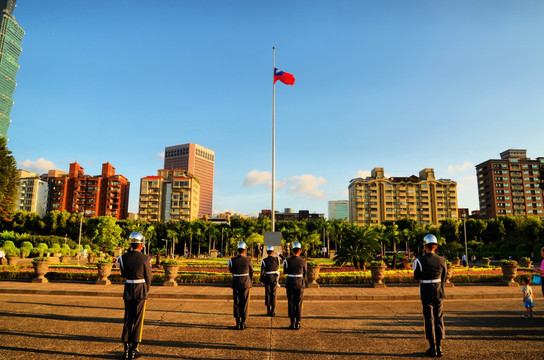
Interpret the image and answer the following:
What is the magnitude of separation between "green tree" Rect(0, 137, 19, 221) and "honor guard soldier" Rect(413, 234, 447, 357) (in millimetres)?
50193

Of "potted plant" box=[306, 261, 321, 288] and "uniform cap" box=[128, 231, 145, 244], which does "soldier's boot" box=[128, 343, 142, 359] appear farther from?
"potted plant" box=[306, 261, 321, 288]

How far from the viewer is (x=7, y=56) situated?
611 ft

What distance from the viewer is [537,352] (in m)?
6.28

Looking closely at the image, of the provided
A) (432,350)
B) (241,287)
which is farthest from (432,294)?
(241,287)

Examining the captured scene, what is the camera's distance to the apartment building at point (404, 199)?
13325 cm

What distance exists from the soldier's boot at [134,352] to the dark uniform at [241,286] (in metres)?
2.65

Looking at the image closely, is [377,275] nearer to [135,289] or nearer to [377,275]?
[377,275]

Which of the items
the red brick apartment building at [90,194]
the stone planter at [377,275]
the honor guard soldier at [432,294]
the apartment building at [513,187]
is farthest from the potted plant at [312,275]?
the apartment building at [513,187]

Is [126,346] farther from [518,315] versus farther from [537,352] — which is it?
[518,315]

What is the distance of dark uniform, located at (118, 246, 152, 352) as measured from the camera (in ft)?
20.5

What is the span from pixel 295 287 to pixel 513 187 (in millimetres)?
144974

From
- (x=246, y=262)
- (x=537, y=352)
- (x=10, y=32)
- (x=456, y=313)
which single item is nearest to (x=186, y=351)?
(x=246, y=262)

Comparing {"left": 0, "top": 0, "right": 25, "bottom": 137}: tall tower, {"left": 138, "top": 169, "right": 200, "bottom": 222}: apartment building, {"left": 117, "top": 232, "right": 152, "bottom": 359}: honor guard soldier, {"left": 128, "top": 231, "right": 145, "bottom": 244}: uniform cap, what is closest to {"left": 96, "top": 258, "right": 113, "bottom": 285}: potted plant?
{"left": 117, "top": 232, "right": 152, "bottom": 359}: honor guard soldier

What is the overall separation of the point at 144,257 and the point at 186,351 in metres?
1.86
